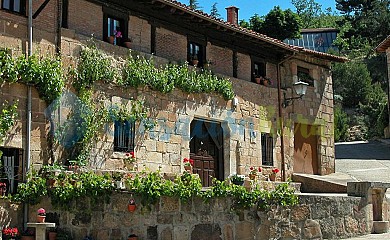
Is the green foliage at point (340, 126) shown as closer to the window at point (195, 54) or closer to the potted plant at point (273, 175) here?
the potted plant at point (273, 175)

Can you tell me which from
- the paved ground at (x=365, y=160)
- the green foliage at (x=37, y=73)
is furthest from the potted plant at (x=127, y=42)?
the paved ground at (x=365, y=160)

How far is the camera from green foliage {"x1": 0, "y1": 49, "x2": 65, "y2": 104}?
11.6 metres

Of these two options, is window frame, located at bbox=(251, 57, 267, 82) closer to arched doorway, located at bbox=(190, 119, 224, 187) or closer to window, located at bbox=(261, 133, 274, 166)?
window, located at bbox=(261, 133, 274, 166)

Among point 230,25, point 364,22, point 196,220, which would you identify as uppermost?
point 364,22

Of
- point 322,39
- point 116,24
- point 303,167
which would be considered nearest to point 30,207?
point 116,24

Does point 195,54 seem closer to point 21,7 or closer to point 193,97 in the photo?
point 193,97

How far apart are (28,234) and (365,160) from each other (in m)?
17.4

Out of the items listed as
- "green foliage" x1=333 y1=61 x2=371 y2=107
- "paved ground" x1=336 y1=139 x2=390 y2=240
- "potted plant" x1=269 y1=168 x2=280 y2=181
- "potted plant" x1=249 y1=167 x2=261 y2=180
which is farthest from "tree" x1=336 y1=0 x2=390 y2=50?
"potted plant" x1=249 y1=167 x2=261 y2=180

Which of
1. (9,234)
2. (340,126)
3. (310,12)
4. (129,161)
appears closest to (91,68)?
(129,161)

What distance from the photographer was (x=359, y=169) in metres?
22.0

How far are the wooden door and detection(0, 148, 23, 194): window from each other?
10995mm

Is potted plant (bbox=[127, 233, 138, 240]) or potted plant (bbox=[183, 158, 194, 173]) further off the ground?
potted plant (bbox=[183, 158, 194, 173])

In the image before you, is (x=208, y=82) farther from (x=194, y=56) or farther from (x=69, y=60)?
(x=69, y=60)

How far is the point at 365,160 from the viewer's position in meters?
24.4
